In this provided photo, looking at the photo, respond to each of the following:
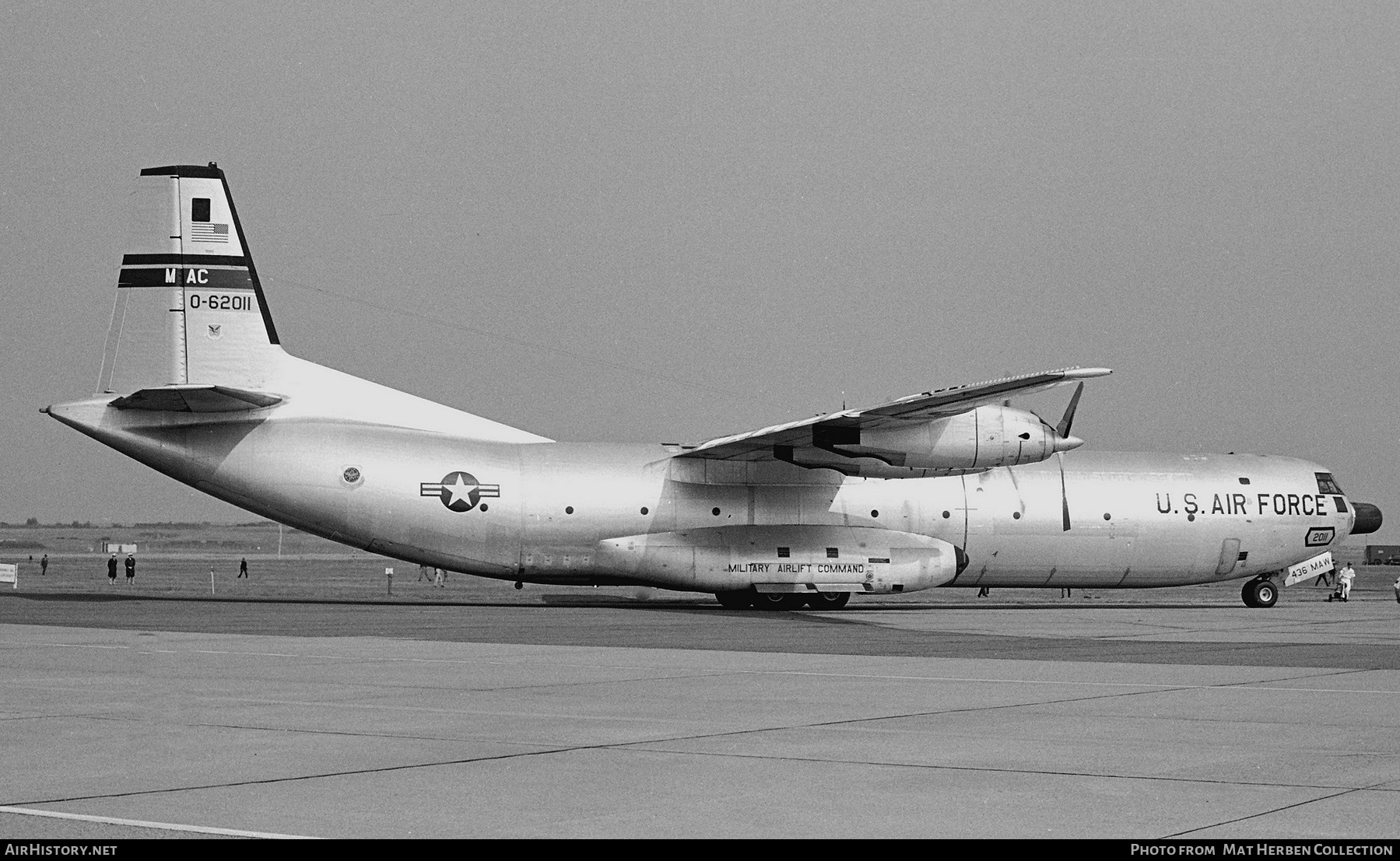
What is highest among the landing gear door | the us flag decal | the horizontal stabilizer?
the us flag decal

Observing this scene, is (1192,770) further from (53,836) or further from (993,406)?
(993,406)

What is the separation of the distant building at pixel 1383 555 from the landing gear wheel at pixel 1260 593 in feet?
221

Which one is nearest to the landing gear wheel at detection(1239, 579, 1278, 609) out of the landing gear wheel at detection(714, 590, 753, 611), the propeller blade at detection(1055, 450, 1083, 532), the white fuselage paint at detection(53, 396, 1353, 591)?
Answer: the white fuselage paint at detection(53, 396, 1353, 591)

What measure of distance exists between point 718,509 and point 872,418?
3.90 metres

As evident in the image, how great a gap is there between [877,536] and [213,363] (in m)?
13.4

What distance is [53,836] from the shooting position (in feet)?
19.5

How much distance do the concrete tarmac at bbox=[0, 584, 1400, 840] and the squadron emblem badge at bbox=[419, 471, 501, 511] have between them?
8.58 meters

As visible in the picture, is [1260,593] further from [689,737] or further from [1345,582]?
[689,737]

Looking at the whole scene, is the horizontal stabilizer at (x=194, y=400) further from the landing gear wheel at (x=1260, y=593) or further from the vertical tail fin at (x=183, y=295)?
the landing gear wheel at (x=1260, y=593)

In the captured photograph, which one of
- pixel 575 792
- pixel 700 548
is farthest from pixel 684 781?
pixel 700 548

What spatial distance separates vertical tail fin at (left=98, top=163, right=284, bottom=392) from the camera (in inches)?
1062

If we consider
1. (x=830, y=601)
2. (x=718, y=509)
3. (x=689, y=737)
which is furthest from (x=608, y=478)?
(x=689, y=737)

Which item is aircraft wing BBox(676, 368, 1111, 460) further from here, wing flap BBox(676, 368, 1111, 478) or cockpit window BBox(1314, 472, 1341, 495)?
cockpit window BBox(1314, 472, 1341, 495)
